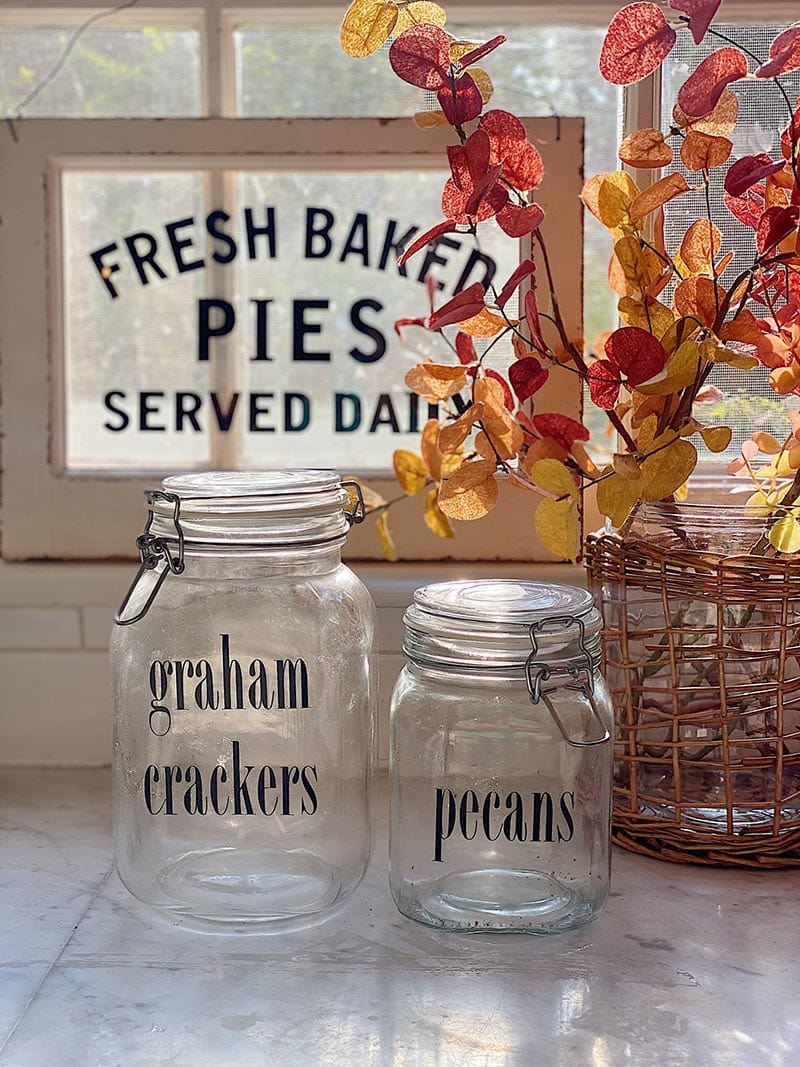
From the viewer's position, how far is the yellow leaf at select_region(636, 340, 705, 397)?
74 cm

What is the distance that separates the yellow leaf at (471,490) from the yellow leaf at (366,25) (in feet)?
0.87

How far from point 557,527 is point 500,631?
11cm

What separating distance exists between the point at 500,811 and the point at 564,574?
349mm

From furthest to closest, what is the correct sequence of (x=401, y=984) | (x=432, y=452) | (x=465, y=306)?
Result: (x=432, y=452) < (x=465, y=306) < (x=401, y=984)

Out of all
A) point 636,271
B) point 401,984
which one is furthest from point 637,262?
point 401,984

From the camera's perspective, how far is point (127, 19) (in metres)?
1.09

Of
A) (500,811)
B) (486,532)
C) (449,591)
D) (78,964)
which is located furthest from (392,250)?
(78,964)

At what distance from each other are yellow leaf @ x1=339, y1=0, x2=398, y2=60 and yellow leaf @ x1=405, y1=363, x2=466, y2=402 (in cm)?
21

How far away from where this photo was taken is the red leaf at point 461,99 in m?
0.75

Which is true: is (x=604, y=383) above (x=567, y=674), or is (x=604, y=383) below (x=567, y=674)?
above

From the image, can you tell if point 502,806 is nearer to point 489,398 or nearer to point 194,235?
point 489,398

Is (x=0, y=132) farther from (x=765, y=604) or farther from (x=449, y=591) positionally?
(x=765, y=604)

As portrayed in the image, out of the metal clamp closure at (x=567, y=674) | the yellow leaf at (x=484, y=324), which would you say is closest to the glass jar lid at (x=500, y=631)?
the metal clamp closure at (x=567, y=674)

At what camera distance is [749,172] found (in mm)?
748
